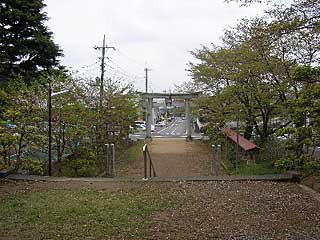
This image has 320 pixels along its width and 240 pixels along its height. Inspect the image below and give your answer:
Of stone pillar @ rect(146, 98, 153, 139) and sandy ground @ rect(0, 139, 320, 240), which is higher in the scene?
stone pillar @ rect(146, 98, 153, 139)

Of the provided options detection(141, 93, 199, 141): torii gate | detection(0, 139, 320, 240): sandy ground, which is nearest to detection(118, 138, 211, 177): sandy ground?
detection(0, 139, 320, 240): sandy ground

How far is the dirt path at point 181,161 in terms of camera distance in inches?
458

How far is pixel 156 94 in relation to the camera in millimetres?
22734

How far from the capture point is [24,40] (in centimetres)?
1575

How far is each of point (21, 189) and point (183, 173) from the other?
578 cm

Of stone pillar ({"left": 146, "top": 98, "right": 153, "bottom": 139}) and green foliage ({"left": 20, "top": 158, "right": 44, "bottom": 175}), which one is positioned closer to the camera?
green foliage ({"left": 20, "top": 158, "right": 44, "bottom": 175})

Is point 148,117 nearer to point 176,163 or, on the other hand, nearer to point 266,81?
point 176,163

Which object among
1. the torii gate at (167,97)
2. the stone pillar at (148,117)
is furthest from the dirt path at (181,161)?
the stone pillar at (148,117)

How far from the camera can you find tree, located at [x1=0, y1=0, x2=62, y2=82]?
15.2 metres

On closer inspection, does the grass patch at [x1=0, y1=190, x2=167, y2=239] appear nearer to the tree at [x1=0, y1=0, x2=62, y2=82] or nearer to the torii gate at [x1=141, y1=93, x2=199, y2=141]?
the tree at [x1=0, y1=0, x2=62, y2=82]

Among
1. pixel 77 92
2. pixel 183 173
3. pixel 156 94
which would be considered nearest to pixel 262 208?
pixel 183 173

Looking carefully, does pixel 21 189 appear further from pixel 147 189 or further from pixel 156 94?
pixel 156 94

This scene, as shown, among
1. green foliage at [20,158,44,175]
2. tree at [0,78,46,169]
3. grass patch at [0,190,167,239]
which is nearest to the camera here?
grass patch at [0,190,167,239]

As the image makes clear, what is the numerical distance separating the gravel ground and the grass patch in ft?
0.73
